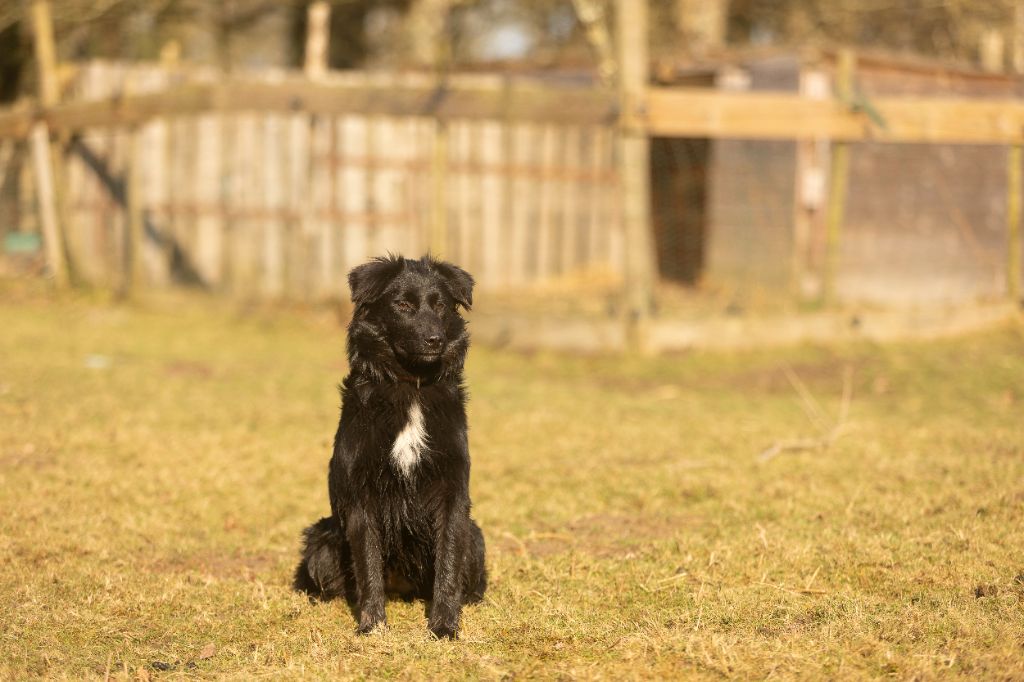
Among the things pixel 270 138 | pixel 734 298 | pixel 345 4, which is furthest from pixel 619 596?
pixel 345 4

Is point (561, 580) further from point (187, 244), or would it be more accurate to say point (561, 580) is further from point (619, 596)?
point (187, 244)

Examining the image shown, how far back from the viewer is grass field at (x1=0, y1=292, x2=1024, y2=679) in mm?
4316

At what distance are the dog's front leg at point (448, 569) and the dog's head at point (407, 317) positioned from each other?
0.61m

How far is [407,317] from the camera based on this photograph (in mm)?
4832

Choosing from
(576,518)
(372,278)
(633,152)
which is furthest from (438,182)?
(372,278)

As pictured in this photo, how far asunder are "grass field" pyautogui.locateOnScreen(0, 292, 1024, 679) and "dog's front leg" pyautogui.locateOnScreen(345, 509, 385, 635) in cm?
14

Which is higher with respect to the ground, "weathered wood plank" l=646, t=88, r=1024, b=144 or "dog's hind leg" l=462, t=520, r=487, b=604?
"weathered wood plank" l=646, t=88, r=1024, b=144

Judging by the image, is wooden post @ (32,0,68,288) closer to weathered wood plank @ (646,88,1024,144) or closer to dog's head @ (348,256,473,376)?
weathered wood plank @ (646,88,1024,144)

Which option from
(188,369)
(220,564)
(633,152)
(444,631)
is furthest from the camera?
(633,152)

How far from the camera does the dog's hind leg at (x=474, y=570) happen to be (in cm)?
482

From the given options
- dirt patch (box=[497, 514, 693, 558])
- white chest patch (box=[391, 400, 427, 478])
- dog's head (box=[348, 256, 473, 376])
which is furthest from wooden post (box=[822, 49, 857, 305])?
white chest patch (box=[391, 400, 427, 478])

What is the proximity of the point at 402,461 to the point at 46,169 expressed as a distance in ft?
43.8

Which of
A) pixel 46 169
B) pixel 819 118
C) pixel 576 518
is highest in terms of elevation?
pixel 819 118

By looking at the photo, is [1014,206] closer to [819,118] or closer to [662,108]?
[819,118]
